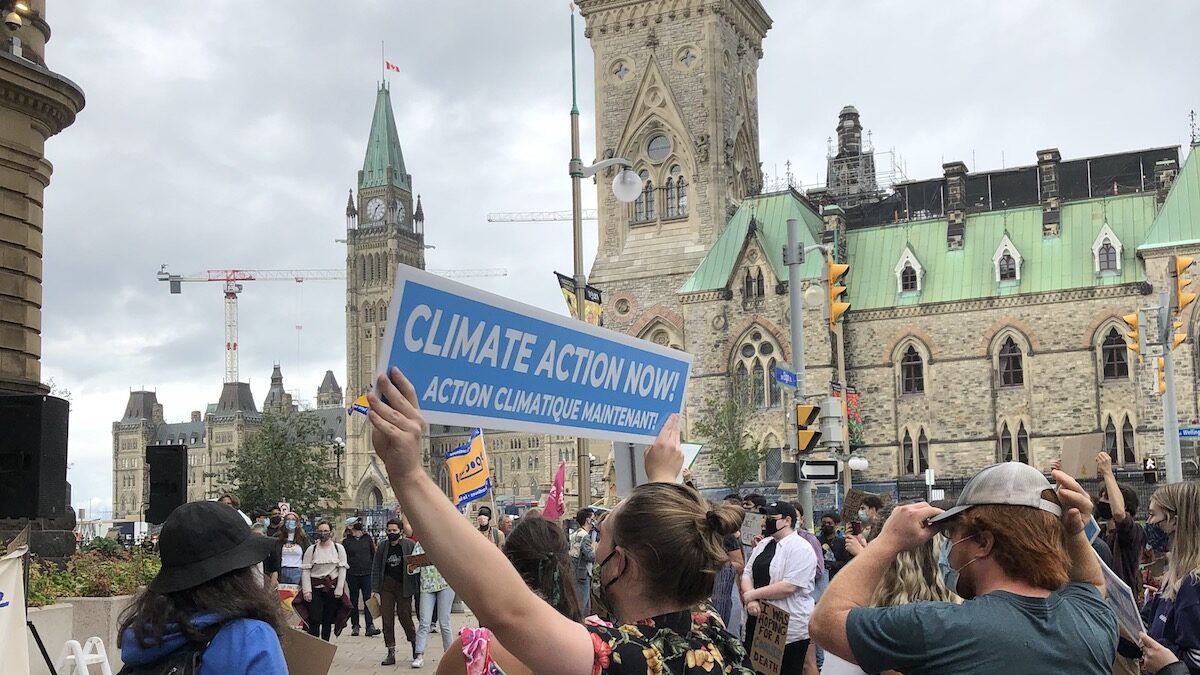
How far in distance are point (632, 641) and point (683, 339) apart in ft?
182

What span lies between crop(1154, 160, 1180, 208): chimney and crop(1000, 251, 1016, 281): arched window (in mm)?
6467

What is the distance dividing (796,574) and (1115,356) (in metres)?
47.9

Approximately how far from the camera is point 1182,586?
4766mm

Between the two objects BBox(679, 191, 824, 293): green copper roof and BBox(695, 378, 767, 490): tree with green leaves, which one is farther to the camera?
BBox(679, 191, 824, 293): green copper roof

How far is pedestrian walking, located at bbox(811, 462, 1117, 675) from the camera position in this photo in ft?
10.1

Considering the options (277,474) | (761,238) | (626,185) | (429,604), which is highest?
(761,238)

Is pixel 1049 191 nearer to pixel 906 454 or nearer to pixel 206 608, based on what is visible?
pixel 906 454

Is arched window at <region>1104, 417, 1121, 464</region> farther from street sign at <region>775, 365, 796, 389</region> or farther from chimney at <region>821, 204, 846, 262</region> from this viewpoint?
street sign at <region>775, 365, 796, 389</region>

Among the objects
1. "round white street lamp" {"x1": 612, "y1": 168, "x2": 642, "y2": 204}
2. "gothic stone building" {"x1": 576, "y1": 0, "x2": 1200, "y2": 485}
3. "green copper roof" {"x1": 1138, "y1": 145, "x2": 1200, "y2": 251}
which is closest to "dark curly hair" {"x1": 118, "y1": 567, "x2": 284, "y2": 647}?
"round white street lamp" {"x1": 612, "y1": 168, "x2": 642, "y2": 204}

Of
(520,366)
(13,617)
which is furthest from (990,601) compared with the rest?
(13,617)

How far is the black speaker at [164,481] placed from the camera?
12758 millimetres

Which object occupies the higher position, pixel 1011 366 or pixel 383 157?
pixel 383 157

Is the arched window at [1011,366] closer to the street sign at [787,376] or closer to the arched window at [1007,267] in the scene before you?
the arched window at [1007,267]

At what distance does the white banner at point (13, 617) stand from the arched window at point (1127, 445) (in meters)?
51.5
